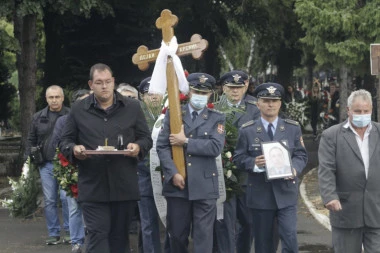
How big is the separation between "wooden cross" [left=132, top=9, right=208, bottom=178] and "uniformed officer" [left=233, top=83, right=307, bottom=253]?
2.10 feet

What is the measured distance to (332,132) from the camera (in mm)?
8031

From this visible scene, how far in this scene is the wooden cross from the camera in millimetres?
8617

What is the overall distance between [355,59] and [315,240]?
6222 mm

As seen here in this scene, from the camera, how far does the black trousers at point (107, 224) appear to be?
7852 mm

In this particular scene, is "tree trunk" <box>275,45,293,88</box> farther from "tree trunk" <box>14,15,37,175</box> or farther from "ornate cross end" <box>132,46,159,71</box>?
"ornate cross end" <box>132,46,159,71</box>

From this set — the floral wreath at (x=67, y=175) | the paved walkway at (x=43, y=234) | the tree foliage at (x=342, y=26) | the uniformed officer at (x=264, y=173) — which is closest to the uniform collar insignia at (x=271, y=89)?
the uniformed officer at (x=264, y=173)

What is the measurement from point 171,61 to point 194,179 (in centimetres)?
121

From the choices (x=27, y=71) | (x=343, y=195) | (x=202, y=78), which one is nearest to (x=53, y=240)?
(x=202, y=78)

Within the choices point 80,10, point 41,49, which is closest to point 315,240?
point 80,10

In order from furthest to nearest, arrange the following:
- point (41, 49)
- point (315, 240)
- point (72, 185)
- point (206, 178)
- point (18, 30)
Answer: point (41, 49) → point (18, 30) → point (315, 240) → point (72, 185) → point (206, 178)

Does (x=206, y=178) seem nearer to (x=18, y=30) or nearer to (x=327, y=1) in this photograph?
(x=327, y=1)

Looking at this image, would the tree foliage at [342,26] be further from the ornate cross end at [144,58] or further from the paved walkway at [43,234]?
the ornate cross end at [144,58]

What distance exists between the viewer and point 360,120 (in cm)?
787

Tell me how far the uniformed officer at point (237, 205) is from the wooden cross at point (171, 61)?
3.18 ft
